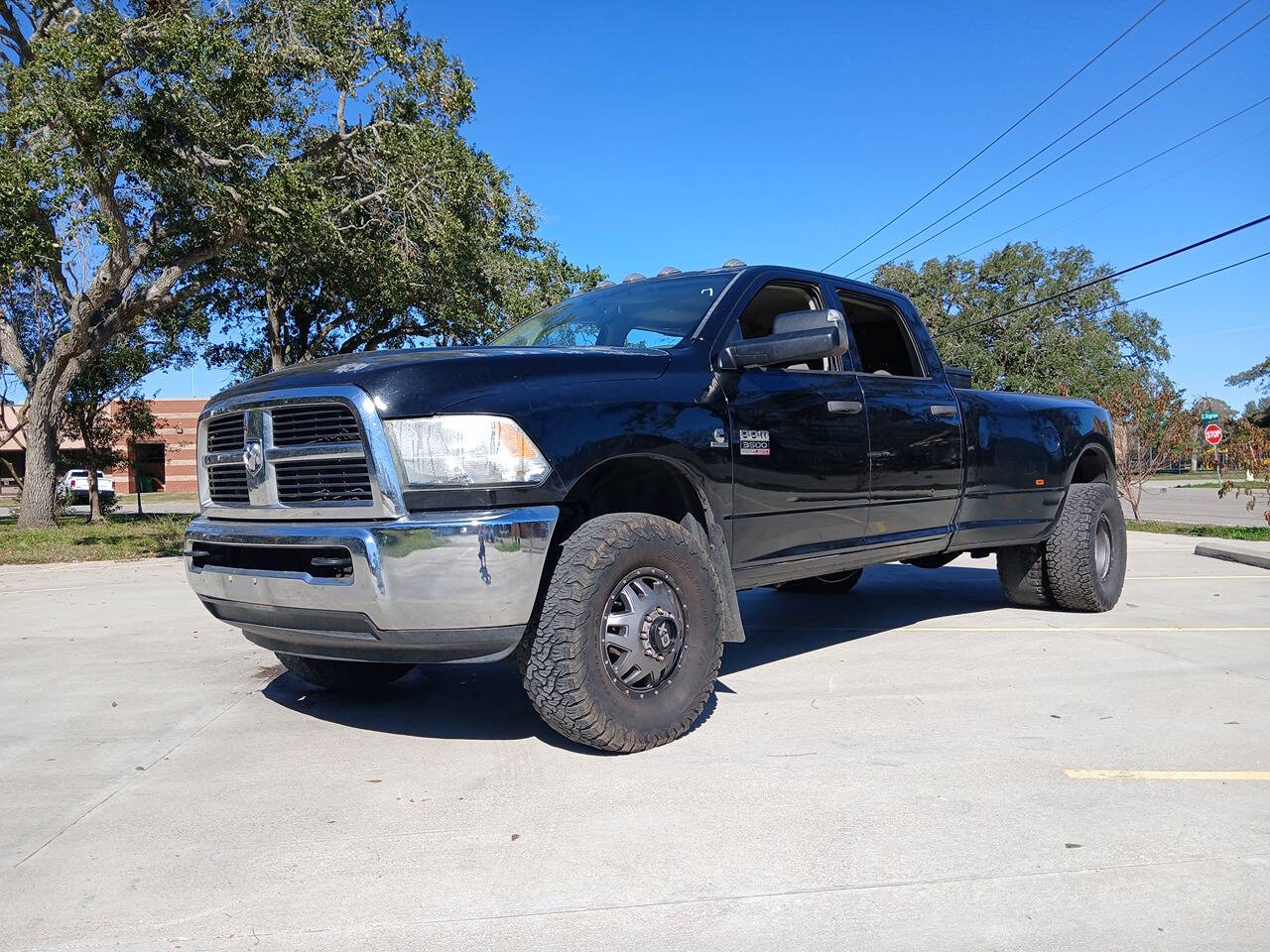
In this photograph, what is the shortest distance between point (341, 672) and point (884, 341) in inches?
142

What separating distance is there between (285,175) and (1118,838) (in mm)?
15019

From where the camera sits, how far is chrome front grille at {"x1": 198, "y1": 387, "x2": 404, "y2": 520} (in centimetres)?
338

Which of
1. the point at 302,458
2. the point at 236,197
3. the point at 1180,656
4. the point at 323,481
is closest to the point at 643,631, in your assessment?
the point at 323,481

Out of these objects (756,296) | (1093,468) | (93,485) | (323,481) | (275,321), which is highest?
(275,321)

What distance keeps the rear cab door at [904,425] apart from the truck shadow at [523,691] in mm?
997

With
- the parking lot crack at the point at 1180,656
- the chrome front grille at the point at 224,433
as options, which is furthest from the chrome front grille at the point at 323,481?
the parking lot crack at the point at 1180,656

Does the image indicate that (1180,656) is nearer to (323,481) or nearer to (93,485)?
(323,481)

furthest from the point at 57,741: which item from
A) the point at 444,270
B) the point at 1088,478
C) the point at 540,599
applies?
the point at 444,270

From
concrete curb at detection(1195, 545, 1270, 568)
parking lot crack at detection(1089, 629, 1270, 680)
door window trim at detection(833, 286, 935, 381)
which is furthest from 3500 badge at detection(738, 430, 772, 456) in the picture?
concrete curb at detection(1195, 545, 1270, 568)

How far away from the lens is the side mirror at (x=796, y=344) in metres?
4.12

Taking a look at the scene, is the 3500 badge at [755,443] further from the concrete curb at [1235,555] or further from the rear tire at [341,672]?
the concrete curb at [1235,555]

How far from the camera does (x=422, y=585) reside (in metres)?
3.28

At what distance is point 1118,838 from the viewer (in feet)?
9.33

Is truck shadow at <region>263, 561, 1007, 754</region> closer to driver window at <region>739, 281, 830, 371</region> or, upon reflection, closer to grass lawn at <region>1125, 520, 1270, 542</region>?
driver window at <region>739, 281, 830, 371</region>
